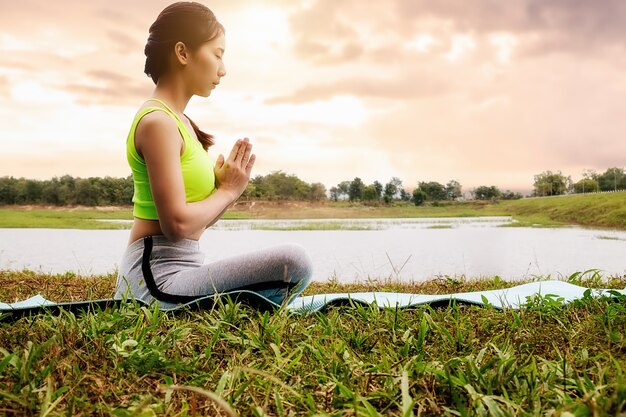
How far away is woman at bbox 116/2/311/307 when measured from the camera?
2.41 metres

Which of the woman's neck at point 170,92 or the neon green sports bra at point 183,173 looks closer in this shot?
the neon green sports bra at point 183,173

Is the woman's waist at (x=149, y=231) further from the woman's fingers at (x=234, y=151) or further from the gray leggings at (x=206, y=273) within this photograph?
the woman's fingers at (x=234, y=151)

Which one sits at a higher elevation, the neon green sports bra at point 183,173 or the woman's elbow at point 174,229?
the neon green sports bra at point 183,173

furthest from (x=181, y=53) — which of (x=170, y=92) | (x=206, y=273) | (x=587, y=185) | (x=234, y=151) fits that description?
(x=587, y=185)

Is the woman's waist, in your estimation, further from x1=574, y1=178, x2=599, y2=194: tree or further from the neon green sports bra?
x1=574, y1=178, x2=599, y2=194: tree

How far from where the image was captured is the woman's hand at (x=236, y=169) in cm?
274

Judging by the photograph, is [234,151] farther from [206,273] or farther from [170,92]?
[206,273]

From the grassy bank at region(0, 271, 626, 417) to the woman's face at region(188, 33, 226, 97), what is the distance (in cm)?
125

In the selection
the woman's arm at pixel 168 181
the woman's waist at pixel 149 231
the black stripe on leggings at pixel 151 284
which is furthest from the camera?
the woman's waist at pixel 149 231

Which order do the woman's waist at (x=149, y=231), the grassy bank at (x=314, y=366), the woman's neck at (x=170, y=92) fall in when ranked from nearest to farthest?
the grassy bank at (x=314, y=366) < the woman's waist at (x=149, y=231) < the woman's neck at (x=170, y=92)

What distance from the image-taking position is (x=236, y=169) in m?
2.74

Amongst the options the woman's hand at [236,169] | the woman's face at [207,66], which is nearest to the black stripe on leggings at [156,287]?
the woman's hand at [236,169]

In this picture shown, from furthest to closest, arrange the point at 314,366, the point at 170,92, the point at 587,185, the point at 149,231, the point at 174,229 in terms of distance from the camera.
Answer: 1. the point at 587,185
2. the point at 170,92
3. the point at 149,231
4. the point at 174,229
5. the point at 314,366

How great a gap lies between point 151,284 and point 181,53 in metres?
1.23
